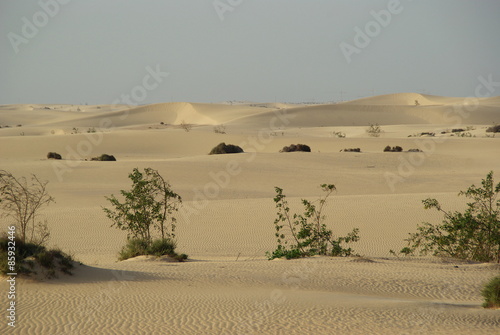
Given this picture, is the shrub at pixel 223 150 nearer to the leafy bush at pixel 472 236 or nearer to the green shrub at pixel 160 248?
the green shrub at pixel 160 248

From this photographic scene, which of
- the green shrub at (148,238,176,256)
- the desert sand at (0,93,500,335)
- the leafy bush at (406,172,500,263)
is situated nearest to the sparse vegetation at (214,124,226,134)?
the desert sand at (0,93,500,335)

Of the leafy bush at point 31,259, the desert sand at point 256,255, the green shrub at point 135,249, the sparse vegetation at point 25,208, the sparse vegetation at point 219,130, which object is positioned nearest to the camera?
the desert sand at point 256,255

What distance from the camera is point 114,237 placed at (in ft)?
54.6

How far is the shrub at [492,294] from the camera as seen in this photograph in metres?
8.64

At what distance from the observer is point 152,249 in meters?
13.1

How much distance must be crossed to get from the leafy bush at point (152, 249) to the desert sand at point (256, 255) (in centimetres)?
42

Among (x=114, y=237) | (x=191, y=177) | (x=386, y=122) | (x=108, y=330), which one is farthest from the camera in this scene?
(x=386, y=122)

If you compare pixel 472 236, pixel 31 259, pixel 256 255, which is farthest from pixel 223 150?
pixel 31 259

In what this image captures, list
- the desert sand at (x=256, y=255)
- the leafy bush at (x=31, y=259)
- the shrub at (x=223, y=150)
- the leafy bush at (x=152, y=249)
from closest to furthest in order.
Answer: the desert sand at (x=256, y=255)
the leafy bush at (x=31, y=259)
the leafy bush at (x=152, y=249)
the shrub at (x=223, y=150)

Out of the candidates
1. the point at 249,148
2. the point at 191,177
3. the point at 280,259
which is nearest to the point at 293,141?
the point at 249,148

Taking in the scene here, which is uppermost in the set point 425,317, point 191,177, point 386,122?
point 386,122

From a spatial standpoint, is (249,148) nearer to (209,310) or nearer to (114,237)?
(114,237)

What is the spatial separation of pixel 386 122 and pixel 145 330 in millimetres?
77415

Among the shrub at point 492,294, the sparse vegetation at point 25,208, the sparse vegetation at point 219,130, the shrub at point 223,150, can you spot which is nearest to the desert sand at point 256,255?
the shrub at point 492,294
